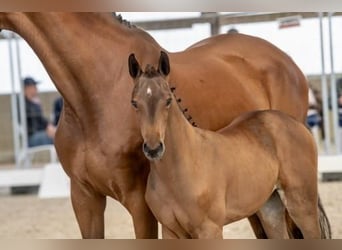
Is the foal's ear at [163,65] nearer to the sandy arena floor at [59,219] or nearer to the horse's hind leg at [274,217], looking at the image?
the horse's hind leg at [274,217]

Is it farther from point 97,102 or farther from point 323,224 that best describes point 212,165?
point 323,224

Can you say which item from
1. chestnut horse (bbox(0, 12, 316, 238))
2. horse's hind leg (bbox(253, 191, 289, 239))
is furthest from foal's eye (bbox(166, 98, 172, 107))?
horse's hind leg (bbox(253, 191, 289, 239))

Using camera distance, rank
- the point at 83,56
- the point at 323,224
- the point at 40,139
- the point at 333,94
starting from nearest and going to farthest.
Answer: the point at 83,56 < the point at 323,224 < the point at 333,94 < the point at 40,139

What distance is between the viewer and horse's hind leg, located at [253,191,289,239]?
191 centimetres

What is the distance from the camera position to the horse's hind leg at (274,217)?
1911 millimetres

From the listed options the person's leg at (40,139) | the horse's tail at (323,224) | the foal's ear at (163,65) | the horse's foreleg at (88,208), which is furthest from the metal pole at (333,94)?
the foal's ear at (163,65)

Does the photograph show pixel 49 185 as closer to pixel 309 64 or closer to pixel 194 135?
pixel 309 64

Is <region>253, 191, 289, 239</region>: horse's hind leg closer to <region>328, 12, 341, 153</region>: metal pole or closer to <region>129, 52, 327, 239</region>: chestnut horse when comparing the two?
<region>129, 52, 327, 239</region>: chestnut horse

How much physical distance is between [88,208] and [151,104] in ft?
1.79

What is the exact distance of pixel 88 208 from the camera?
5.31 feet

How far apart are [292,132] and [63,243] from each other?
1.29 metres

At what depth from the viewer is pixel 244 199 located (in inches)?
58.6


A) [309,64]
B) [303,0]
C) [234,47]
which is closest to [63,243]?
[303,0]

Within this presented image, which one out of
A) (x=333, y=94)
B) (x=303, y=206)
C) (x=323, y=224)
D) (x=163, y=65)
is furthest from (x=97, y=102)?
(x=333, y=94)
